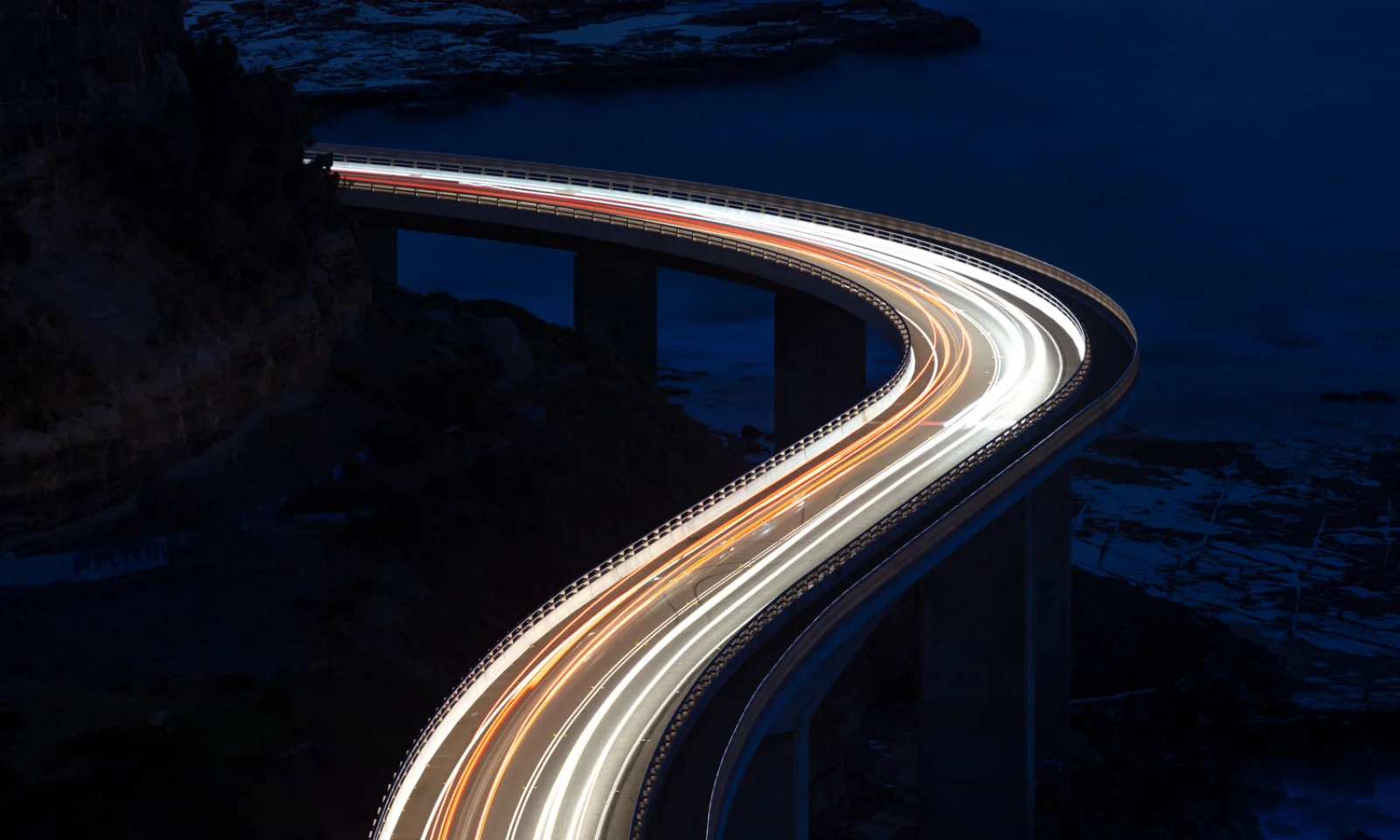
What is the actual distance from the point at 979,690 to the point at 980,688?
94mm

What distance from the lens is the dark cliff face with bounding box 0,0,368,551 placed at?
61844mm

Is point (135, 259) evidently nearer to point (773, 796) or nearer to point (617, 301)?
point (773, 796)

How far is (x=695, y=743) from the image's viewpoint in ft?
147

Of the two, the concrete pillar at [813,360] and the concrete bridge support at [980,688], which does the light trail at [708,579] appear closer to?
the concrete pillar at [813,360]

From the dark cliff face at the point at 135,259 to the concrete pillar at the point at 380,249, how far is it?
27007mm

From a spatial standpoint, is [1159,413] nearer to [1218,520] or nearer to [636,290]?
[1218,520]

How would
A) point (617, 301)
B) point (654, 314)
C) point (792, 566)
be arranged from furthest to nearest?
point (654, 314) < point (617, 301) < point (792, 566)

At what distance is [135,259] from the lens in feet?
224

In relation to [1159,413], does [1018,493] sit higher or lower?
higher

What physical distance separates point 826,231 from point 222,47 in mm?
30571

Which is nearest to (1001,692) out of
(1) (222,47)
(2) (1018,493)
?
(2) (1018,493)

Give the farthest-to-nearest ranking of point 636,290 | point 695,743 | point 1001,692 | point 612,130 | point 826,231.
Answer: point 612,130, point 636,290, point 826,231, point 1001,692, point 695,743

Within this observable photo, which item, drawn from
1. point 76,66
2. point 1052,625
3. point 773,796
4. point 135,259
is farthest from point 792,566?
point 76,66

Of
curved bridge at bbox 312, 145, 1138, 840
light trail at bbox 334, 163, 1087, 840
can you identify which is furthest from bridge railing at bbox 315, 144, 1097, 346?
light trail at bbox 334, 163, 1087, 840
